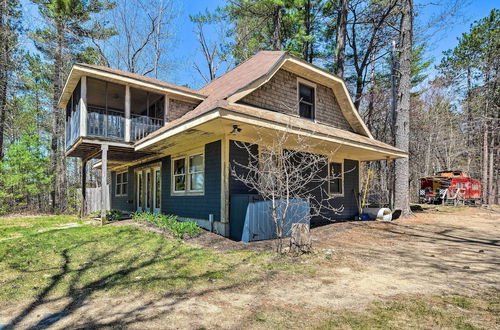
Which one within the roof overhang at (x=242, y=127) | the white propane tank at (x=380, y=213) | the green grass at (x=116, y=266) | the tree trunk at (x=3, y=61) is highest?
the tree trunk at (x=3, y=61)

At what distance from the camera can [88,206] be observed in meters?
14.0

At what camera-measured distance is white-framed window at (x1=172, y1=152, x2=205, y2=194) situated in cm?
966

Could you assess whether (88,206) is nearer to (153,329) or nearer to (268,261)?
(268,261)

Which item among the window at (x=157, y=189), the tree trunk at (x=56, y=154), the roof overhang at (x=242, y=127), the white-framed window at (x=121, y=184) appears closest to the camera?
the roof overhang at (x=242, y=127)

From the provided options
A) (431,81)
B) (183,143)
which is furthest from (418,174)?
(183,143)

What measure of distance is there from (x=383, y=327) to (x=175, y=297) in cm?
241

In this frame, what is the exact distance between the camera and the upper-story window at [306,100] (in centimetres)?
1110

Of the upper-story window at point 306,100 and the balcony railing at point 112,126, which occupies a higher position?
the upper-story window at point 306,100

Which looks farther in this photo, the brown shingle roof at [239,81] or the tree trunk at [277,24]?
the tree trunk at [277,24]

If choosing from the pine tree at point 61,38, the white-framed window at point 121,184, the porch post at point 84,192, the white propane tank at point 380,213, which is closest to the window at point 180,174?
the porch post at point 84,192

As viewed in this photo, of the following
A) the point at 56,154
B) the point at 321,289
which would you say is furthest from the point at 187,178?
the point at 56,154

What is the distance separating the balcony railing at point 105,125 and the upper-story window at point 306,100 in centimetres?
621

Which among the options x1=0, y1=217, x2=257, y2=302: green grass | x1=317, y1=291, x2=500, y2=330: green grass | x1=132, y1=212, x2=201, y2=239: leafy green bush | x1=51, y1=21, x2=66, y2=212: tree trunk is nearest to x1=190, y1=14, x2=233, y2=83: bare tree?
x1=51, y1=21, x2=66, y2=212: tree trunk

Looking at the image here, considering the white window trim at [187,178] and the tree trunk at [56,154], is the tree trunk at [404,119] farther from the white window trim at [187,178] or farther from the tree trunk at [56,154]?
the tree trunk at [56,154]
